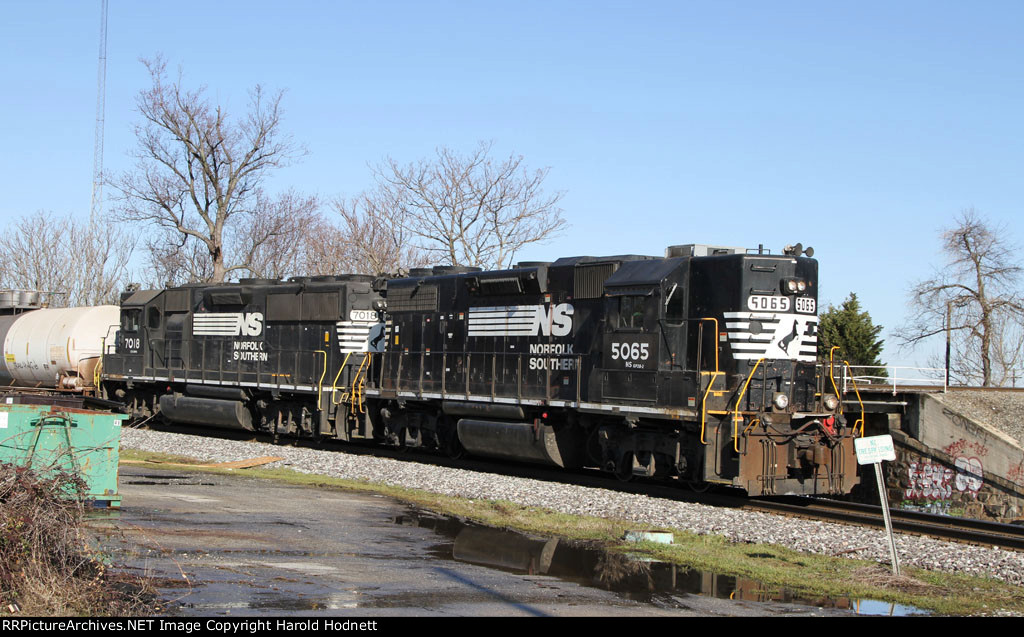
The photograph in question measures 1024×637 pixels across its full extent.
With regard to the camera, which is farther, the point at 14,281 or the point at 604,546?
the point at 14,281

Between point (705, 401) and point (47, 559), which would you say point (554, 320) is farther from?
point (47, 559)

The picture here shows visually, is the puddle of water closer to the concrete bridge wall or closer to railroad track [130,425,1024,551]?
railroad track [130,425,1024,551]

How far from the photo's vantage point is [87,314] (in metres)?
30.5

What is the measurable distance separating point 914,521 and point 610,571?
663cm

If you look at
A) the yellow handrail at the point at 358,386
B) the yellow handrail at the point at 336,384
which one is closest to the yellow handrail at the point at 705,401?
the yellow handrail at the point at 358,386

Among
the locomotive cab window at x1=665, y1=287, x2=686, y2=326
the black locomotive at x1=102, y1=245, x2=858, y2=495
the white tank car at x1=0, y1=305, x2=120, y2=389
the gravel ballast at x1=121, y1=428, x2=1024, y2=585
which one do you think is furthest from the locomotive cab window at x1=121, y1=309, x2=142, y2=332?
the locomotive cab window at x1=665, y1=287, x2=686, y2=326

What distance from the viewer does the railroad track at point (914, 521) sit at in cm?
1267

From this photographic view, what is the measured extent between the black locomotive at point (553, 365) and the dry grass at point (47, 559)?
10164mm

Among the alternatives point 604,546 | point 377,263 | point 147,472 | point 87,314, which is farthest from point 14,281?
point 604,546

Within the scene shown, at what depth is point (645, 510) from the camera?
14.2 metres

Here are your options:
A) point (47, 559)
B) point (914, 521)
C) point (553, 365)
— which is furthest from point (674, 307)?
point (47, 559)

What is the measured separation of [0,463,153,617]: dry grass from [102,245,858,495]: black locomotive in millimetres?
10164
